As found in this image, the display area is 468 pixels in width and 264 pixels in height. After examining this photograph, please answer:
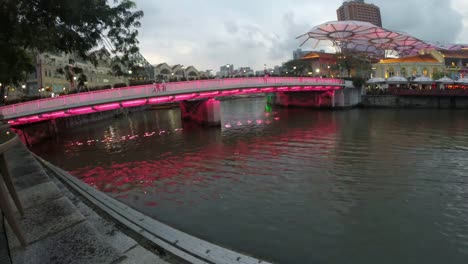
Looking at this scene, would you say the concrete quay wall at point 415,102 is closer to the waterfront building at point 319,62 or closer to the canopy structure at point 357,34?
the canopy structure at point 357,34

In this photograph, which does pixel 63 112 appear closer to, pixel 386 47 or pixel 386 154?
pixel 386 154

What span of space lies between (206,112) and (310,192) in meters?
25.7

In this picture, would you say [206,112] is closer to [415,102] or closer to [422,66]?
[415,102]

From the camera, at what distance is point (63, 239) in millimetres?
4414

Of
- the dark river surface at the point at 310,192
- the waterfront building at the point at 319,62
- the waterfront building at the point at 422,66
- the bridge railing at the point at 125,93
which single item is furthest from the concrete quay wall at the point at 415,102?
the waterfront building at the point at 319,62

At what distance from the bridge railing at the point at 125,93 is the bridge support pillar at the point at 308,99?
18399 millimetres

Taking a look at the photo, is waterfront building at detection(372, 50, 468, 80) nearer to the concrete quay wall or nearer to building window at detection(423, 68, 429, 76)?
building window at detection(423, 68, 429, 76)

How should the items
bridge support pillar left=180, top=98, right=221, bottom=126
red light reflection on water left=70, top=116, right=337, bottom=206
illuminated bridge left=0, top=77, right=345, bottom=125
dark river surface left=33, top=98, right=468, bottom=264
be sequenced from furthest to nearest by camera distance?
bridge support pillar left=180, top=98, right=221, bottom=126
illuminated bridge left=0, top=77, right=345, bottom=125
red light reflection on water left=70, top=116, right=337, bottom=206
dark river surface left=33, top=98, right=468, bottom=264

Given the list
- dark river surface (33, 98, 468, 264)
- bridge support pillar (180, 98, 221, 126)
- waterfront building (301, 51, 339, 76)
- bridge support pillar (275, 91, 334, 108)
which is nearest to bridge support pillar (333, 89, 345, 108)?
bridge support pillar (275, 91, 334, 108)

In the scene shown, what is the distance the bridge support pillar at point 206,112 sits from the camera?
3522cm

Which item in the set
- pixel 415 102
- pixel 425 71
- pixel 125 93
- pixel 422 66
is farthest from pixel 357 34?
pixel 125 93

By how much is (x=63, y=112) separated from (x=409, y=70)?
269ft

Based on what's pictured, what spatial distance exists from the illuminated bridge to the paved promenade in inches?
697

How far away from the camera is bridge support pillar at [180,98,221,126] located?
35.2 meters
